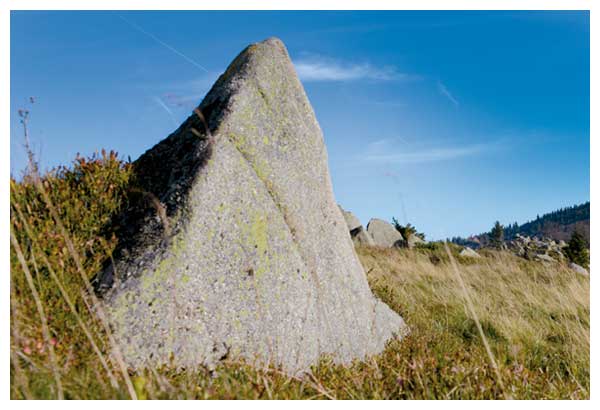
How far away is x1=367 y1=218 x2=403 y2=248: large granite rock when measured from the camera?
29.4 meters

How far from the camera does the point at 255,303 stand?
5.18 m

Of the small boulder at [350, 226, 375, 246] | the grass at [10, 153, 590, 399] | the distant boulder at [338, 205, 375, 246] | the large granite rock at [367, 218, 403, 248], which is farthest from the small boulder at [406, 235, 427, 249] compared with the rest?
the grass at [10, 153, 590, 399]

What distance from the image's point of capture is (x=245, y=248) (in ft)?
17.4

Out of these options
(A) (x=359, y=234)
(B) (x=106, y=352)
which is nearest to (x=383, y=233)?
(A) (x=359, y=234)

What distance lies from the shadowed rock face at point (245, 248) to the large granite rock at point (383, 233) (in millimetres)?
22406

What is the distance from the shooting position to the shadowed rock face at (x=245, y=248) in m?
4.70

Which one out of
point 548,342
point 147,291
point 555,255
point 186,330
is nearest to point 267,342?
point 186,330

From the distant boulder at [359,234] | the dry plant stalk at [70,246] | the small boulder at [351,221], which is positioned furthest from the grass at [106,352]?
the small boulder at [351,221]

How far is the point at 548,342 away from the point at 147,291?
7052 mm

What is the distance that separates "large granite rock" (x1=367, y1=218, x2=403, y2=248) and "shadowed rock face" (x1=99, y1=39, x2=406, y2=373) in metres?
22.4

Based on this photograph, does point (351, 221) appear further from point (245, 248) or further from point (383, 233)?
point (245, 248)

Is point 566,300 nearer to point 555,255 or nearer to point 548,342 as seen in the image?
point 548,342

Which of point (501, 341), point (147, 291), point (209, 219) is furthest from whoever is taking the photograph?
point (501, 341)

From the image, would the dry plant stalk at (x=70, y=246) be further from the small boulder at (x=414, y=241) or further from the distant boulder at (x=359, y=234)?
the small boulder at (x=414, y=241)
